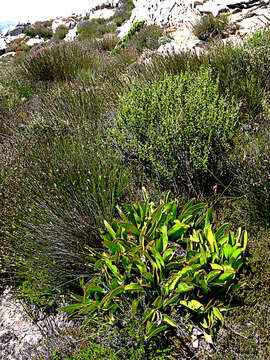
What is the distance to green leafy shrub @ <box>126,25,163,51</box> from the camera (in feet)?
24.6

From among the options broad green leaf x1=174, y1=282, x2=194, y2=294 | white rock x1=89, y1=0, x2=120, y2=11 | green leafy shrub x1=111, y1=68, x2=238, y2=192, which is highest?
white rock x1=89, y1=0, x2=120, y2=11

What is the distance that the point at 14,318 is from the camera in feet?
6.19

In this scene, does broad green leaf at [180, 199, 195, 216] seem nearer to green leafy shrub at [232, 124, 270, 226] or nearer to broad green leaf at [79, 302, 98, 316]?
green leafy shrub at [232, 124, 270, 226]

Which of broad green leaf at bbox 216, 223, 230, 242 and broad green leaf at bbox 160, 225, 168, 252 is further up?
broad green leaf at bbox 160, 225, 168, 252

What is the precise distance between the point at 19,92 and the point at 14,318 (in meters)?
5.02

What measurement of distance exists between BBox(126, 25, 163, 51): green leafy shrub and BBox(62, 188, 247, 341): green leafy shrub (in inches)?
275

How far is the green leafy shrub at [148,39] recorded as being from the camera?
7500 millimetres

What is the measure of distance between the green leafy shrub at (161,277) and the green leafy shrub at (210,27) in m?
6.33

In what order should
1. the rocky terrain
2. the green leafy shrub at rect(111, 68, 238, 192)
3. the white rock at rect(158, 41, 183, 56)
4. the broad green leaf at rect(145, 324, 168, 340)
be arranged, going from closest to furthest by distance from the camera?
the broad green leaf at rect(145, 324, 168, 340)
the green leafy shrub at rect(111, 68, 238, 192)
the white rock at rect(158, 41, 183, 56)
the rocky terrain

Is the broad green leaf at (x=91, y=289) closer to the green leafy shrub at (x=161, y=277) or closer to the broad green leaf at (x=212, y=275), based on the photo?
the green leafy shrub at (x=161, y=277)

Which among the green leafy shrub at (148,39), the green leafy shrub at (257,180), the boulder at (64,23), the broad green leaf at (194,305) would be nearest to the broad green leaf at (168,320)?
the broad green leaf at (194,305)

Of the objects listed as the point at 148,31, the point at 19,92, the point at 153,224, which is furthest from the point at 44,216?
the point at 148,31

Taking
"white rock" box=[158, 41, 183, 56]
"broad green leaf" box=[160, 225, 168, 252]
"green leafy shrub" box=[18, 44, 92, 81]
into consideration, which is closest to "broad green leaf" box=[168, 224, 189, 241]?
"broad green leaf" box=[160, 225, 168, 252]

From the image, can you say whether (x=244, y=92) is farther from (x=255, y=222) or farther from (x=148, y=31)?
(x=148, y=31)
